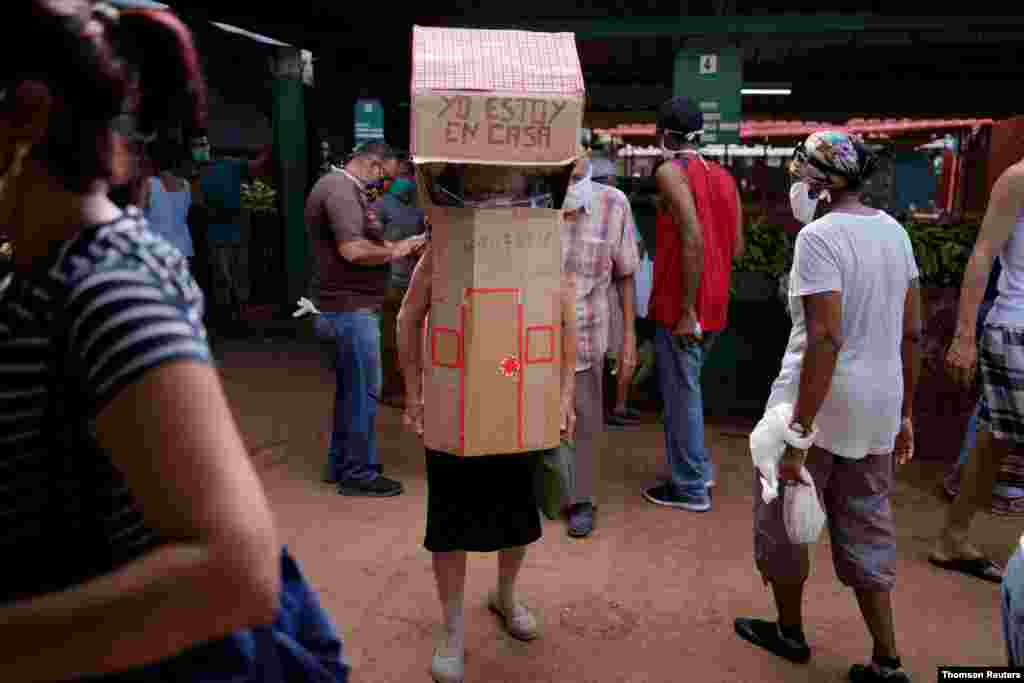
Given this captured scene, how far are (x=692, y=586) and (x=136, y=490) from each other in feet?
10.1

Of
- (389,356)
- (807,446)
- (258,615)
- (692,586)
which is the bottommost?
(692,586)

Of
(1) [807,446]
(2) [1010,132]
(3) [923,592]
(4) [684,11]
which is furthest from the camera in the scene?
(4) [684,11]

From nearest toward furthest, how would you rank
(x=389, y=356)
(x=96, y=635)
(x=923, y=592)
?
(x=96, y=635), (x=923, y=592), (x=389, y=356)

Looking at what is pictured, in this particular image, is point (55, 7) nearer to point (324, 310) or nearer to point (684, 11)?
point (324, 310)

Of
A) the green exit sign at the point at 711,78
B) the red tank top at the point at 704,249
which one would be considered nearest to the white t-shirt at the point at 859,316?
the red tank top at the point at 704,249

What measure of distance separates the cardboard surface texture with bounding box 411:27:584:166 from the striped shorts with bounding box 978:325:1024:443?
2057mm

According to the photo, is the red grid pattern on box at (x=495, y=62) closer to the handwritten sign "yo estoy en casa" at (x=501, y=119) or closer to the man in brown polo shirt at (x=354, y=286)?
the handwritten sign "yo estoy en casa" at (x=501, y=119)

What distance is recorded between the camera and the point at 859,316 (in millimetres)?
2719

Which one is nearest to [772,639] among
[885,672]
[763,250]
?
[885,672]

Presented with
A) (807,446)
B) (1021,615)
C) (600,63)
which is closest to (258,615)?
(1021,615)

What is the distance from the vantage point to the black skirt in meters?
2.83

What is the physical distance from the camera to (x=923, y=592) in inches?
142

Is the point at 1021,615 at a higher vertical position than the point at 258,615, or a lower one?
lower

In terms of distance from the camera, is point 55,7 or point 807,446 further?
point 807,446
